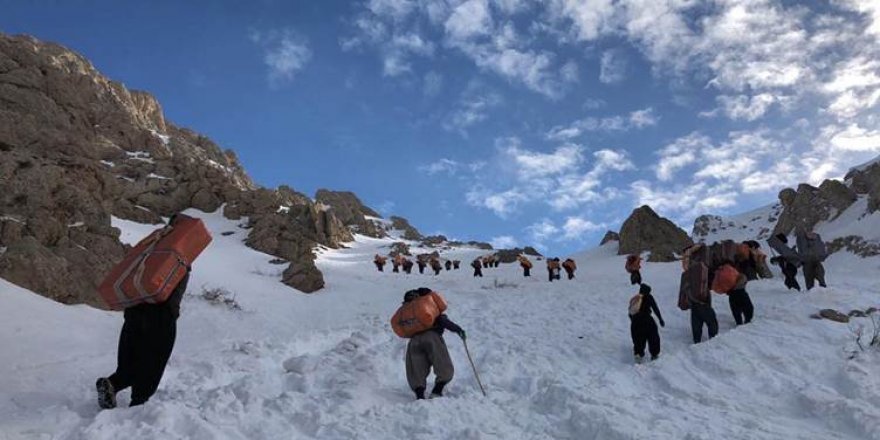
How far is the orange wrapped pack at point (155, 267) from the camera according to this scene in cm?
580

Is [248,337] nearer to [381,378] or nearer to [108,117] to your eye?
[381,378]

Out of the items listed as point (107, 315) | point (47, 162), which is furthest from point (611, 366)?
point (47, 162)

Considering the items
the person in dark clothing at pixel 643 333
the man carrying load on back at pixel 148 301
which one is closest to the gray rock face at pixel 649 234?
the person in dark clothing at pixel 643 333

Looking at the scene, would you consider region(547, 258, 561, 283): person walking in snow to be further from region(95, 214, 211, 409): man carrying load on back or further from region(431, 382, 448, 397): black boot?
region(95, 214, 211, 409): man carrying load on back

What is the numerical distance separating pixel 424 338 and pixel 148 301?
3.62 m

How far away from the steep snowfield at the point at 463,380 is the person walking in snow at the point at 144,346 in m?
0.32

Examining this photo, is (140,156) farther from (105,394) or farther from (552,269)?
(105,394)

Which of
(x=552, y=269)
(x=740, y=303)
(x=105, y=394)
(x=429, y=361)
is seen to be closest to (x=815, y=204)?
(x=552, y=269)

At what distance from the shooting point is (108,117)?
5119 centimetres

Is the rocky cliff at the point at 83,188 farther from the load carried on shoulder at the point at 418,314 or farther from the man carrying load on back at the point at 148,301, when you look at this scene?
the load carried on shoulder at the point at 418,314

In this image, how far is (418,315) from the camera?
8.02m

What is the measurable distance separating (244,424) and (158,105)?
10112cm

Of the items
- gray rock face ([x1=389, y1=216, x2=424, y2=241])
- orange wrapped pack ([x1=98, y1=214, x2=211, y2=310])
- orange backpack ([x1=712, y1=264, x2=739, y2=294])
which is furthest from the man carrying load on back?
gray rock face ([x1=389, y1=216, x2=424, y2=241])

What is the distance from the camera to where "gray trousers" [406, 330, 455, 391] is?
300 inches
